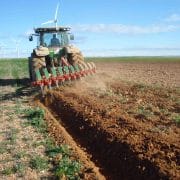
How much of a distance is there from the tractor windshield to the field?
9.15ft

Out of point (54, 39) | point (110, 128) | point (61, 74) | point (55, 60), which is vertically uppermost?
point (54, 39)

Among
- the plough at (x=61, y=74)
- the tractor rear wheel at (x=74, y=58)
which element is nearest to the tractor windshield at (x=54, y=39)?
the tractor rear wheel at (x=74, y=58)

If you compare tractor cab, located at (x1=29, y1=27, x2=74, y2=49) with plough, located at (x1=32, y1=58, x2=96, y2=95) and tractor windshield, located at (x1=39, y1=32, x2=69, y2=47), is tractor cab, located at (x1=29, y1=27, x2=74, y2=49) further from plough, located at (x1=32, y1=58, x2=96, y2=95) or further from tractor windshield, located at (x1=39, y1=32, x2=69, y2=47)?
plough, located at (x1=32, y1=58, x2=96, y2=95)

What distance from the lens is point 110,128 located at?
10023 millimetres

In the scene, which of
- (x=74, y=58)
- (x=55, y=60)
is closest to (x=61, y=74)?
(x=74, y=58)

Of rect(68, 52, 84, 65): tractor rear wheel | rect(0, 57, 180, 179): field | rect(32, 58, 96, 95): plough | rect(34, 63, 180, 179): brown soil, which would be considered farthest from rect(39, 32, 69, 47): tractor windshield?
rect(34, 63, 180, 179): brown soil

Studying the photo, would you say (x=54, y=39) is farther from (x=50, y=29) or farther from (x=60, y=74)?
(x=60, y=74)

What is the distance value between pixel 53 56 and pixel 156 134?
10.4m

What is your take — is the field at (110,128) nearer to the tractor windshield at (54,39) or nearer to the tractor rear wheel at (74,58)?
the tractor rear wheel at (74,58)

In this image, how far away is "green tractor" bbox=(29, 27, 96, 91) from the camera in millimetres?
16812

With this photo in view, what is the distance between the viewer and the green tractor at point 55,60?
1681 cm

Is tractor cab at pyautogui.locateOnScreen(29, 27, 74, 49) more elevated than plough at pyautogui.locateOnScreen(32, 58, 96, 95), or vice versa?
tractor cab at pyautogui.locateOnScreen(29, 27, 74, 49)

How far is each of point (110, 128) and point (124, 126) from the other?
317 mm

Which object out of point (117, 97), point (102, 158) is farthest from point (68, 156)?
point (117, 97)
